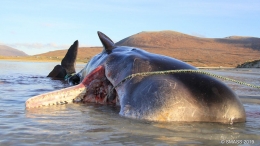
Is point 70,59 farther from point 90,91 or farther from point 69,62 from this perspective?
point 90,91

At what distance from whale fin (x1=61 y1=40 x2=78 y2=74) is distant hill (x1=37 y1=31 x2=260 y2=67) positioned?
177ft

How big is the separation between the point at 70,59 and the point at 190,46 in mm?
70246

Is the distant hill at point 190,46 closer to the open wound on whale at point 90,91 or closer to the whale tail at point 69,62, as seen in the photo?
the whale tail at point 69,62

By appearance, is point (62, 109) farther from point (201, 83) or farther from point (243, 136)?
point (243, 136)

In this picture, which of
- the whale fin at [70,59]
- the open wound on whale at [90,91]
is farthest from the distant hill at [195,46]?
the open wound on whale at [90,91]

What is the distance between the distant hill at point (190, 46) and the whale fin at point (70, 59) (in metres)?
53.9

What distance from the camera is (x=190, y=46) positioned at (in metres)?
80.3

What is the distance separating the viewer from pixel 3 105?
17.8ft

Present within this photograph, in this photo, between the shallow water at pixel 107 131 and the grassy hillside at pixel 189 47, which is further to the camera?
the grassy hillside at pixel 189 47

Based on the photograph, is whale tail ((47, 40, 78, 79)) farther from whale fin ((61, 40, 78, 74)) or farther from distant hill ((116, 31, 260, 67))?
distant hill ((116, 31, 260, 67))

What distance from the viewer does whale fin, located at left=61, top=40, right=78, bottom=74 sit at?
11640 mm

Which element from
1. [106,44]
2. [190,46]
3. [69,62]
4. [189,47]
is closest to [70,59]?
[69,62]

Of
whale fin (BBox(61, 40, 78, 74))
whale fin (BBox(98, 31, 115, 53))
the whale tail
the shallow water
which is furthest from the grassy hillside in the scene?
the shallow water

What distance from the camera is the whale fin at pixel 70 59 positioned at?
11.6 m
